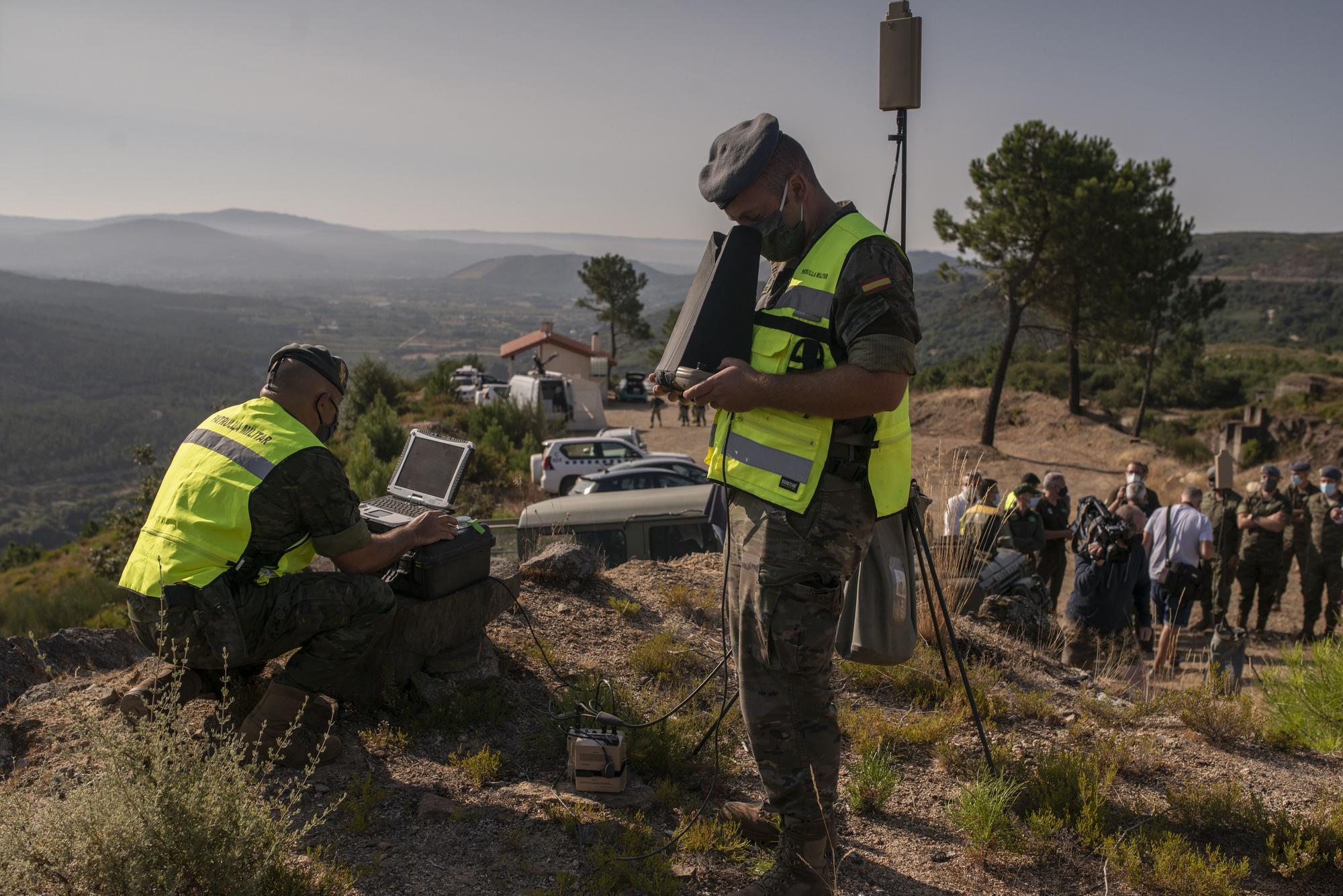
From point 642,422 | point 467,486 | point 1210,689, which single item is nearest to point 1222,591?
point 1210,689

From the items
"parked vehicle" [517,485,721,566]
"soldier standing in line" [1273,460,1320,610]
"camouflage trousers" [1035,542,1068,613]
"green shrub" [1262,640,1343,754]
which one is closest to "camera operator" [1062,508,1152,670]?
"camouflage trousers" [1035,542,1068,613]

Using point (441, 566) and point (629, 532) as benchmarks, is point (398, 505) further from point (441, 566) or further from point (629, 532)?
point (629, 532)

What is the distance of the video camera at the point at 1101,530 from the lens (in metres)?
6.57

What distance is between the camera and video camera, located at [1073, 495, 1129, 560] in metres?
6.57

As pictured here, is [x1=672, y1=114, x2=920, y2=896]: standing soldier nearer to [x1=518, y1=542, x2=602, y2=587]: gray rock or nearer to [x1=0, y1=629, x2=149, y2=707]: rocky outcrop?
[x1=518, y1=542, x2=602, y2=587]: gray rock

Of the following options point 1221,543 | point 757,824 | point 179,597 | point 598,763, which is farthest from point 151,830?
point 1221,543

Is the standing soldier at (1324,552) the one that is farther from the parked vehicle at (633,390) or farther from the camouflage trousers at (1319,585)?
the parked vehicle at (633,390)

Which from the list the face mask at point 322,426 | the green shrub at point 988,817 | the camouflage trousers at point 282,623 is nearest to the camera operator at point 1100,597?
the green shrub at point 988,817

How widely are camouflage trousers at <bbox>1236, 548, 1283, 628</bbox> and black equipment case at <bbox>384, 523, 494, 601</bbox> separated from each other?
868cm

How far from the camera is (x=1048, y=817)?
2.98 meters

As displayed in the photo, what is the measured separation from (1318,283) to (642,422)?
302ft

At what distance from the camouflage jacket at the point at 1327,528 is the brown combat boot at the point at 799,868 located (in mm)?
8911

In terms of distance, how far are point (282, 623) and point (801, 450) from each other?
1.98m

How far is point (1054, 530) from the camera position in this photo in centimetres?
829
